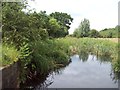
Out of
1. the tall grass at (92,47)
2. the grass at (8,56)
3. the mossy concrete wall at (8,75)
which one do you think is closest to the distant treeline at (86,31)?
the tall grass at (92,47)

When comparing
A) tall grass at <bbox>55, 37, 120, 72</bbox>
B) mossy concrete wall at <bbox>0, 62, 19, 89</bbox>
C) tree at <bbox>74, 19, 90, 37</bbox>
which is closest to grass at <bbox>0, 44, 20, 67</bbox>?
mossy concrete wall at <bbox>0, 62, 19, 89</bbox>

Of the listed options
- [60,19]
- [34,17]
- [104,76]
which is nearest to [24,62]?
[34,17]

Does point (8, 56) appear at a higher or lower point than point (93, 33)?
lower

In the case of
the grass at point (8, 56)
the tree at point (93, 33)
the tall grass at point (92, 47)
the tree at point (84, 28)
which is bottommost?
the tall grass at point (92, 47)

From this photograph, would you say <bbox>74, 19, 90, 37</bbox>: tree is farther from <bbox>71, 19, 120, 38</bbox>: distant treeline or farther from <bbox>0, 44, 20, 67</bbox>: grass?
<bbox>0, 44, 20, 67</bbox>: grass

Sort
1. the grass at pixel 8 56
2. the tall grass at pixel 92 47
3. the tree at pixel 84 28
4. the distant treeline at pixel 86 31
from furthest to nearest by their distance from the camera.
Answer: the tree at pixel 84 28
the distant treeline at pixel 86 31
the tall grass at pixel 92 47
the grass at pixel 8 56

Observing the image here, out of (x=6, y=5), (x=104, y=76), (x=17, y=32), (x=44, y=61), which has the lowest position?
(x=104, y=76)

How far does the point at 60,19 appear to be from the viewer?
67000mm

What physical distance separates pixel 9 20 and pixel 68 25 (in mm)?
56675

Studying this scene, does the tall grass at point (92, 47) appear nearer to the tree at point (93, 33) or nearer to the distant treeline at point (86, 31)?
the tree at point (93, 33)

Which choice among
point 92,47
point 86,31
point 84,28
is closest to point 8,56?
point 92,47

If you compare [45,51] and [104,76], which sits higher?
[45,51]

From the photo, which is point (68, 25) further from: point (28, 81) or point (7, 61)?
point (7, 61)

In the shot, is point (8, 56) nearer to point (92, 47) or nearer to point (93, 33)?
point (92, 47)
